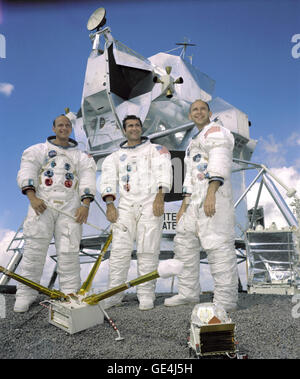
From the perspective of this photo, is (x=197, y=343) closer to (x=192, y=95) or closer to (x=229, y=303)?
(x=229, y=303)

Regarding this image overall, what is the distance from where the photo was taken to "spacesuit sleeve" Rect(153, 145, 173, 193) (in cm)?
316

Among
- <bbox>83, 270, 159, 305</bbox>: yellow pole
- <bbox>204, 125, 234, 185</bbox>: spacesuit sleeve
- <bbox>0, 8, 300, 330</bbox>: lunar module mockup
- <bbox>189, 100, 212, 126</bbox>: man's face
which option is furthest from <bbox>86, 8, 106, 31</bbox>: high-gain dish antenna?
<bbox>83, 270, 159, 305</bbox>: yellow pole

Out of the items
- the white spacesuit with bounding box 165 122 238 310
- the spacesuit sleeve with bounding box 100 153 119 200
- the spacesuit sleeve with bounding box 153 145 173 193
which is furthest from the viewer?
the spacesuit sleeve with bounding box 100 153 119 200

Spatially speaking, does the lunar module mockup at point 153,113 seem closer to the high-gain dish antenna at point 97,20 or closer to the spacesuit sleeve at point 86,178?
the high-gain dish antenna at point 97,20

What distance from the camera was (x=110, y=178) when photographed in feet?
10.9

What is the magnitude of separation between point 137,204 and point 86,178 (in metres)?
0.62

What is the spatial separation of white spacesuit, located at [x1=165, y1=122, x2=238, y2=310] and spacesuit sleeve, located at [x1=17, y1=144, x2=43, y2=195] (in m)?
1.50

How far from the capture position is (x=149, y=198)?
3.20m

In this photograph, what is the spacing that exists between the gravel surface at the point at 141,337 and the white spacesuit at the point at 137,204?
462 mm

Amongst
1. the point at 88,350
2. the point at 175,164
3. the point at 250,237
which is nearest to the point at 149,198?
the point at 88,350

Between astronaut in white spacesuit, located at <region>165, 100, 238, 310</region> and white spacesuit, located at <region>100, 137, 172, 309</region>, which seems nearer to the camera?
astronaut in white spacesuit, located at <region>165, 100, 238, 310</region>

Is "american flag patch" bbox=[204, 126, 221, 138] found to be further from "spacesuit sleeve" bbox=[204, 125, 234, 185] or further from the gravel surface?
the gravel surface

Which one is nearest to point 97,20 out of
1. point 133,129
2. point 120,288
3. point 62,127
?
point 62,127

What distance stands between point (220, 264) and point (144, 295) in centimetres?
79
